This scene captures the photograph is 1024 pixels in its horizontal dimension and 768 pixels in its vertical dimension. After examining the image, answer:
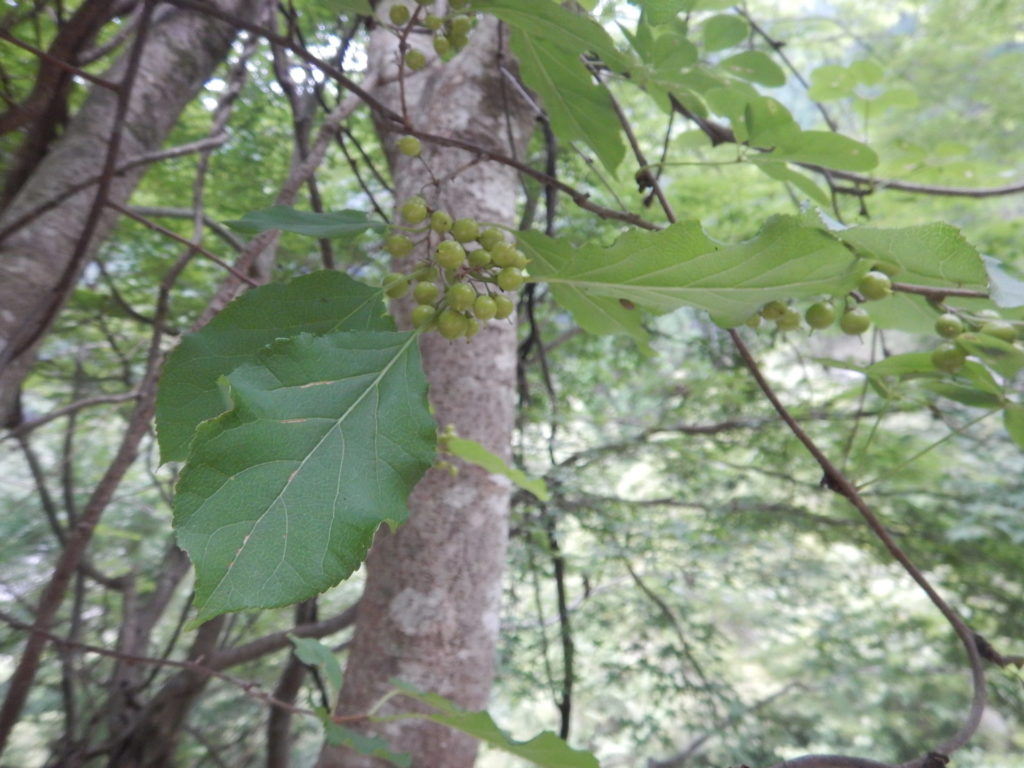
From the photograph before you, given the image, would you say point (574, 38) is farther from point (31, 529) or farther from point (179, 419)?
point (31, 529)

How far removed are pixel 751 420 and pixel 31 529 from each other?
393 centimetres

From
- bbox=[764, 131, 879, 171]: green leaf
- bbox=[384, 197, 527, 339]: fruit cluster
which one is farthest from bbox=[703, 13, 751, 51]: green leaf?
bbox=[384, 197, 527, 339]: fruit cluster

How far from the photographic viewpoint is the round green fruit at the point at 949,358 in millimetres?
758

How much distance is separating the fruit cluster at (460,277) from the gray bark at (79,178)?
0.66 meters

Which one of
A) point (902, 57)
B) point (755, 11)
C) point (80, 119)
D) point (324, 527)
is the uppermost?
point (755, 11)

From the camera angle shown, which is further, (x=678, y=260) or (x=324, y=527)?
(x=678, y=260)

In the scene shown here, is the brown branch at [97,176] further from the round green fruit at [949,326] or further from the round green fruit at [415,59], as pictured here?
the round green fruit at [949,326]

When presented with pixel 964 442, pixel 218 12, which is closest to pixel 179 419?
pixel 218 12

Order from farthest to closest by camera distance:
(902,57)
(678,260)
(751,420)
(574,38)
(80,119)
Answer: (902,57), (751,420), (80,119), (574,38), (678,260)

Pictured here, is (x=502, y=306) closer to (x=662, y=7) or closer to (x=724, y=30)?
(x=662, y=7)

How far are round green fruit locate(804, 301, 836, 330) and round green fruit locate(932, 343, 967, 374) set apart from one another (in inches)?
5.8

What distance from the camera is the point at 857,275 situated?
1.93 ft

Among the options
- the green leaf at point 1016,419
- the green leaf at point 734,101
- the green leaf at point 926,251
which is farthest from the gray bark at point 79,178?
the green leaf at point 1016,419

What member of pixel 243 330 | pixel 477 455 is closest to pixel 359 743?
pixel 477 455
